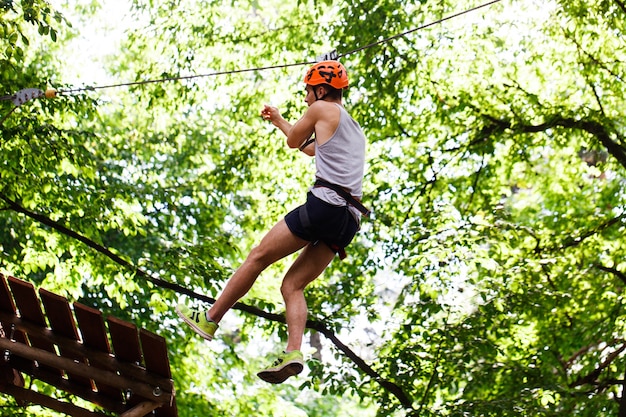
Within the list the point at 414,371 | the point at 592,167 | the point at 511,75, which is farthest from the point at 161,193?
the point at 592,167

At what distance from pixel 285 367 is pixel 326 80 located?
51.0 inches

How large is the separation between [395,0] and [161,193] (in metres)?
3.34

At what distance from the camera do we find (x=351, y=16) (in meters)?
8.60

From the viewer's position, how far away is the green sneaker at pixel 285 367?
3482mm

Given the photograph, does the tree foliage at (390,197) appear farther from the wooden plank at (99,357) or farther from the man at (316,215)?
the man at (316,215)

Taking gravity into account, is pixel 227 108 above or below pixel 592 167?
above

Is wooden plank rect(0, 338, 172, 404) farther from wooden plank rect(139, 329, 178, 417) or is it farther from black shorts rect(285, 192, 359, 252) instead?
black shorts rect(285, 192, 359, 252)

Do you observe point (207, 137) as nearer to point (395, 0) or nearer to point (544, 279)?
point (395, 0)

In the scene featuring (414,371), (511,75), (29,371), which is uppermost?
(511,75)

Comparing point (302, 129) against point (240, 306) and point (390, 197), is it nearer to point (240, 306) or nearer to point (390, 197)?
point (240, 306)

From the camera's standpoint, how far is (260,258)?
3.62 m

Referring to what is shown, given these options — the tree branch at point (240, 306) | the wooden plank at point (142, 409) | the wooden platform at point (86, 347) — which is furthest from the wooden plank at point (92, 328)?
the tree branch at point (240, 306)

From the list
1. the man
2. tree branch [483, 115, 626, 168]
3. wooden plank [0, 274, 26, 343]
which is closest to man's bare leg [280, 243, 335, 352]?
the man

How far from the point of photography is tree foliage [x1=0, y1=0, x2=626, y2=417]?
732 cm
